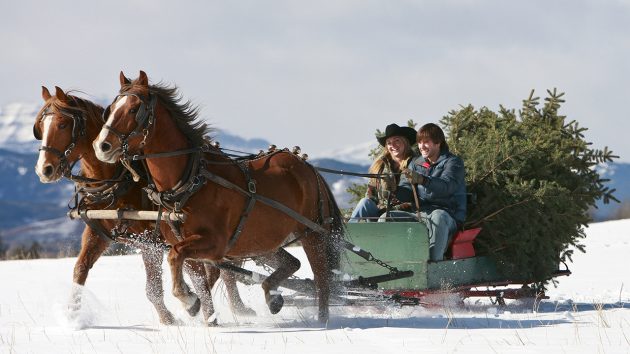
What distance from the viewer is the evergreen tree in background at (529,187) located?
10.6 meters

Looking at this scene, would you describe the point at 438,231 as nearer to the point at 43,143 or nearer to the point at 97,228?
the point at 97,228

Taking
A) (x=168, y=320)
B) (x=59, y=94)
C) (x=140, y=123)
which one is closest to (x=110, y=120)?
(x=140, y=123)

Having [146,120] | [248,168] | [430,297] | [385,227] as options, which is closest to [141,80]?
[146,120]

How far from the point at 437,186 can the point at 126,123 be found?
3400 mm

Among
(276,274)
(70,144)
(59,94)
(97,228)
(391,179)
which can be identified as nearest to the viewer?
(70,144)

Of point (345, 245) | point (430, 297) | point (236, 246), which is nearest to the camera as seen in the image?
point (236, 246)

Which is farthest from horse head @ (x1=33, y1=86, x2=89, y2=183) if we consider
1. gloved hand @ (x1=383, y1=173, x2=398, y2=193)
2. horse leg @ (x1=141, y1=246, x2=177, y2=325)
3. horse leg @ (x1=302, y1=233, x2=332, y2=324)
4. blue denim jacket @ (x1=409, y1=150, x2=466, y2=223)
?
blue denim jacket @ (x1=409, y1=150, x2=466, y2=223)

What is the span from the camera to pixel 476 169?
10789 millimetres

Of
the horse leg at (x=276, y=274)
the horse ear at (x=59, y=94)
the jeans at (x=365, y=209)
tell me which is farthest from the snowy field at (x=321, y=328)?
the horse ear at (x=59, y=94)

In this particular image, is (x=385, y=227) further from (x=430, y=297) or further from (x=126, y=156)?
(x=126, y=156)

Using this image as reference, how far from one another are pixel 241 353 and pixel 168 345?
0.65 metres

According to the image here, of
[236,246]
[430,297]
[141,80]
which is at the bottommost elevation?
[430,297]

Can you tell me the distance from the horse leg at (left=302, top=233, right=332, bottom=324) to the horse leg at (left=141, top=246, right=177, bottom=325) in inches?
54.4

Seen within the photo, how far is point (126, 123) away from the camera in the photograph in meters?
7.84
